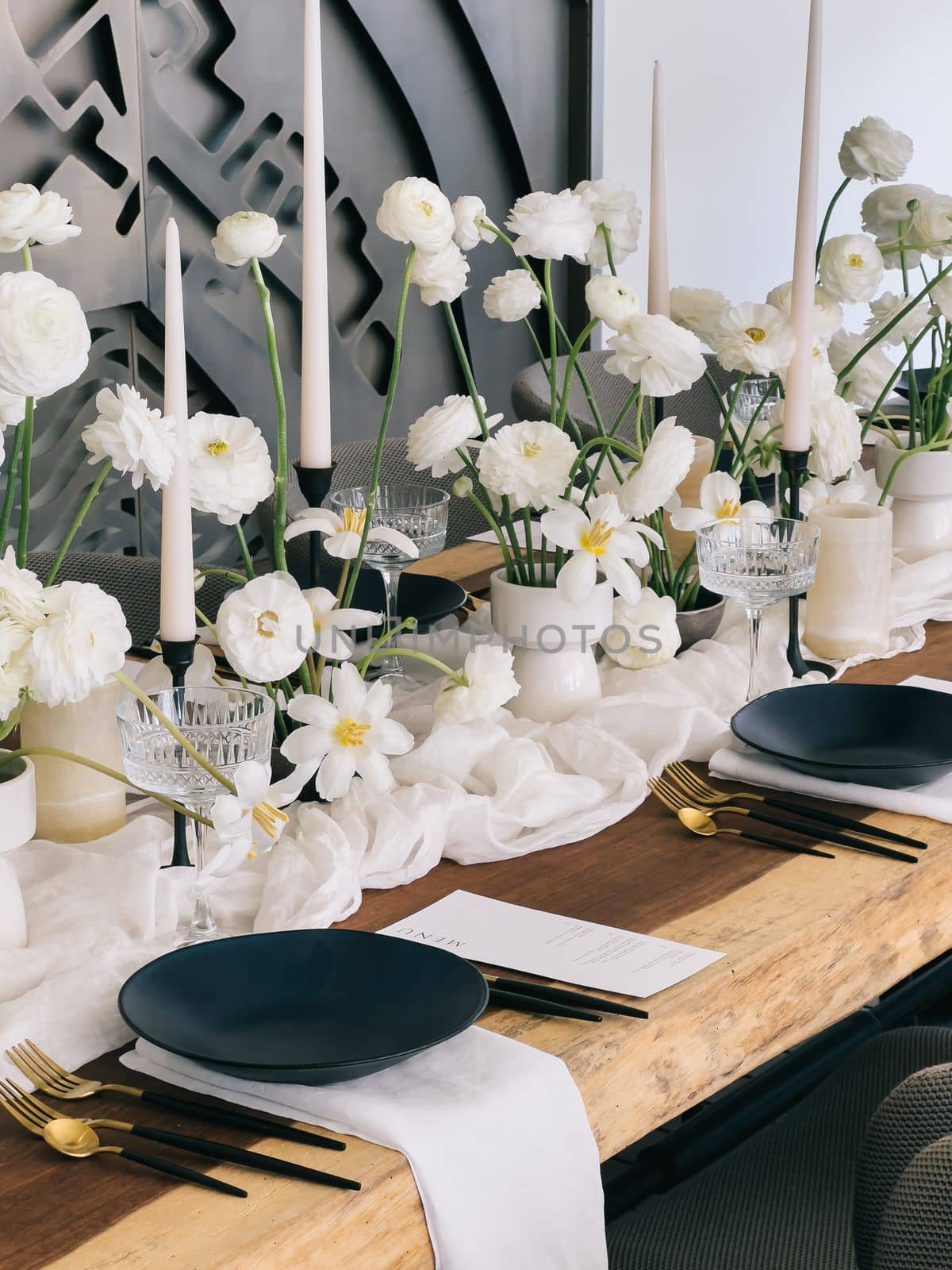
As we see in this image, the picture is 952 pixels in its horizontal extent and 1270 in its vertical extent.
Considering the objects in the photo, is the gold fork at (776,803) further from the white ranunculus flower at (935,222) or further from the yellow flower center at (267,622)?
the white ranunculus flower at (935,222)

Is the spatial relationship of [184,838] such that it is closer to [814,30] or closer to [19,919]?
[19,919]

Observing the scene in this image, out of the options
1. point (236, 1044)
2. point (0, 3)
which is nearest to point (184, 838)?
point (236, 1044)

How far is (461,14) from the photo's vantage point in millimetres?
4266

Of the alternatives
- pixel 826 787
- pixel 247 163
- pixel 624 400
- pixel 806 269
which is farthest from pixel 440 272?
Answer: pixel 247 163

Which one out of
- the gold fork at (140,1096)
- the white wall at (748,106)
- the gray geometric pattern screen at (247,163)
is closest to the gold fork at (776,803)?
the gold fork at (140,1096)

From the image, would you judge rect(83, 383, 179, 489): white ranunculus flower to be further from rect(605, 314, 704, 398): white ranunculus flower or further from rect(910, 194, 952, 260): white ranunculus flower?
rect(910, 194, 952, 260): white ranunculus flower

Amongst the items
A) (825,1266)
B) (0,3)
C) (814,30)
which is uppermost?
(0,3)

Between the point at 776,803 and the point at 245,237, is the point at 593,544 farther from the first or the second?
the point at 245,237

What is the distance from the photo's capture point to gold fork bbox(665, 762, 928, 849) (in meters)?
1.15

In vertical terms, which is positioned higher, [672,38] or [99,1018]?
[672,38]

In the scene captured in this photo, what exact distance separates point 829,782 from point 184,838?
1.73 ft

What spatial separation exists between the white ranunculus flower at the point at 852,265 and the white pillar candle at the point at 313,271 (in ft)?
2.19

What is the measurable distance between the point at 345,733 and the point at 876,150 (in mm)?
1031

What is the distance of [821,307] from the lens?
5.21ft
